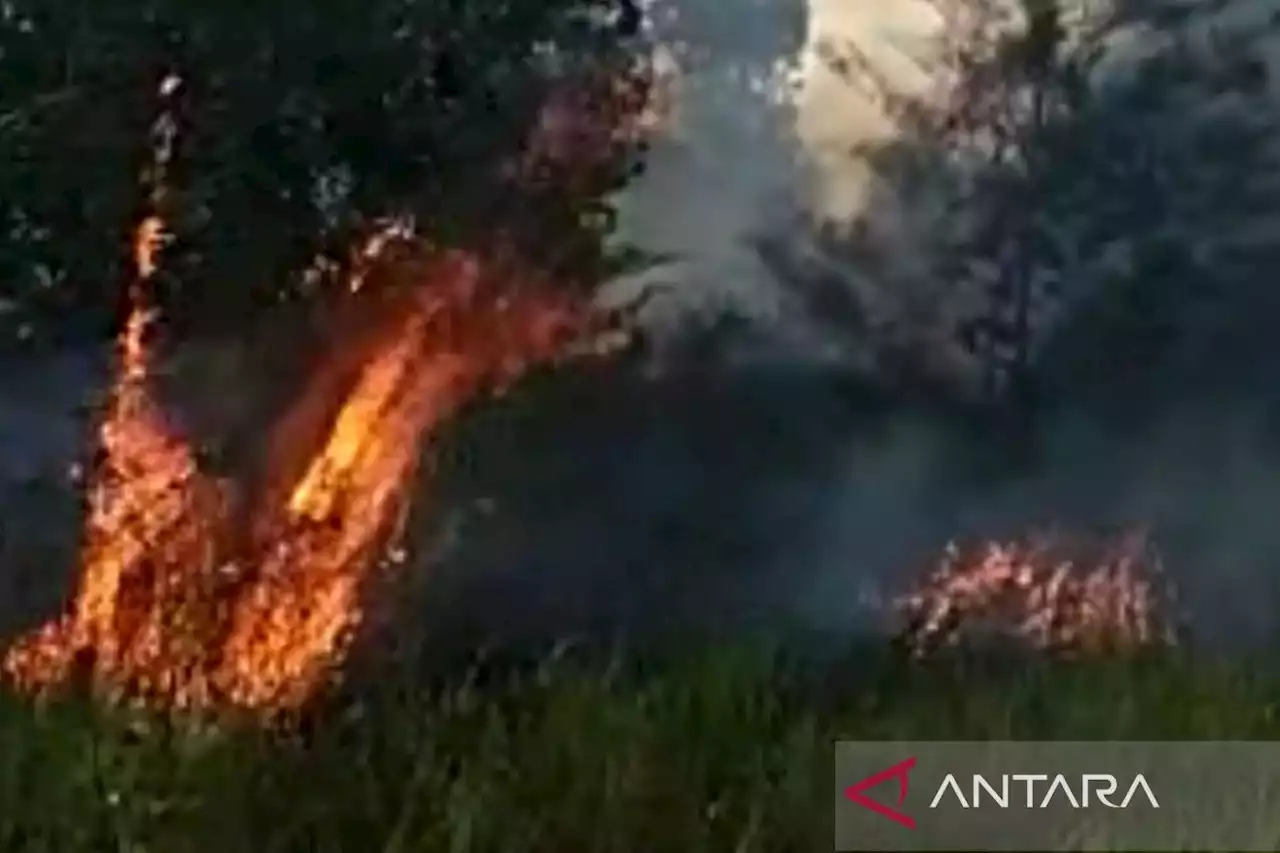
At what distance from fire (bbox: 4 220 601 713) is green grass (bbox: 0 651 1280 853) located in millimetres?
215

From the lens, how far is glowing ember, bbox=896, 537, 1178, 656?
22.5 ft

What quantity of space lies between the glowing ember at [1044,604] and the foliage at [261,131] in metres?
1.41

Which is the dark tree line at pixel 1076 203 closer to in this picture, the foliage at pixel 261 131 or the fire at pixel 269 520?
the foliage at pixel 261 131

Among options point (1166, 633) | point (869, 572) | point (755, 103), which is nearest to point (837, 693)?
point (1166, 633)

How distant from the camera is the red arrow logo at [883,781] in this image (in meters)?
4.76

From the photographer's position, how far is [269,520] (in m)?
6.65

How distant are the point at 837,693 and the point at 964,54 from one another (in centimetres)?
337

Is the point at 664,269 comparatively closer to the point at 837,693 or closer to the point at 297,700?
the point at 837,693

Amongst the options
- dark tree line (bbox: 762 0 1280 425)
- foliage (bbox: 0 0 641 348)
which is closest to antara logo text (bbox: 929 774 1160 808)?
foliage (bbox: 0 0 641 348)

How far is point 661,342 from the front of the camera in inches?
349

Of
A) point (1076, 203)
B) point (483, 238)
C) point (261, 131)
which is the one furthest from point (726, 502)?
point (261, 131)

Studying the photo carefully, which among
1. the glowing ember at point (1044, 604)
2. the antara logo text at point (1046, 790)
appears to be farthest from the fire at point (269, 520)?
the antara logo text at point (1046, 790)
